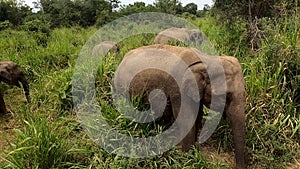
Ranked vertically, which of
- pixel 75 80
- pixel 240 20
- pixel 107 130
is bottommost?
pixel 107 130

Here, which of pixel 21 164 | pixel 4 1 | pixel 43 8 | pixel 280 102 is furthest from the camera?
pixel 43 8

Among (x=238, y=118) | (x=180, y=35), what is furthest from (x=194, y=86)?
(x=180, y=35)

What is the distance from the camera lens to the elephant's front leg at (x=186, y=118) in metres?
3.15

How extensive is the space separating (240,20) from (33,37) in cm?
663

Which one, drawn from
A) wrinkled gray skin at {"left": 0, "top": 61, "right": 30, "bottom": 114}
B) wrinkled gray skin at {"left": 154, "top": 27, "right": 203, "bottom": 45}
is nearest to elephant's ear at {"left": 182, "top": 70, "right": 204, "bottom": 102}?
wrinkled gray skin at {"left": 0, "top": 61, "right": 30, "bottom": 114}

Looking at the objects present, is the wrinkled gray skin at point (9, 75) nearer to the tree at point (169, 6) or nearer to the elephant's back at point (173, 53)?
the elephant's back at point (173, 53)

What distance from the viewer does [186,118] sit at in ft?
10.4

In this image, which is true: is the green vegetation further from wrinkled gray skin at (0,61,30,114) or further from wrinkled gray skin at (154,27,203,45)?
wrinkled gray skin at (154,27,203,45)

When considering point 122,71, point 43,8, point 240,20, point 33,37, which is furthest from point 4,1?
point 122,71

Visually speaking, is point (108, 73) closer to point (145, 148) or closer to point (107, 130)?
point (107, 130)

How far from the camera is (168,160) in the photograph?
10.5 ft

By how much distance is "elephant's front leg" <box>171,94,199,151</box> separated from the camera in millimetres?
3152

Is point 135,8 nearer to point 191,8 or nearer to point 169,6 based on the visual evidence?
point 169,6

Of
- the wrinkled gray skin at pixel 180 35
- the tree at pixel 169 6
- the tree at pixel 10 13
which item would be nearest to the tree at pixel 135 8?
the tree at pixel 169 6
